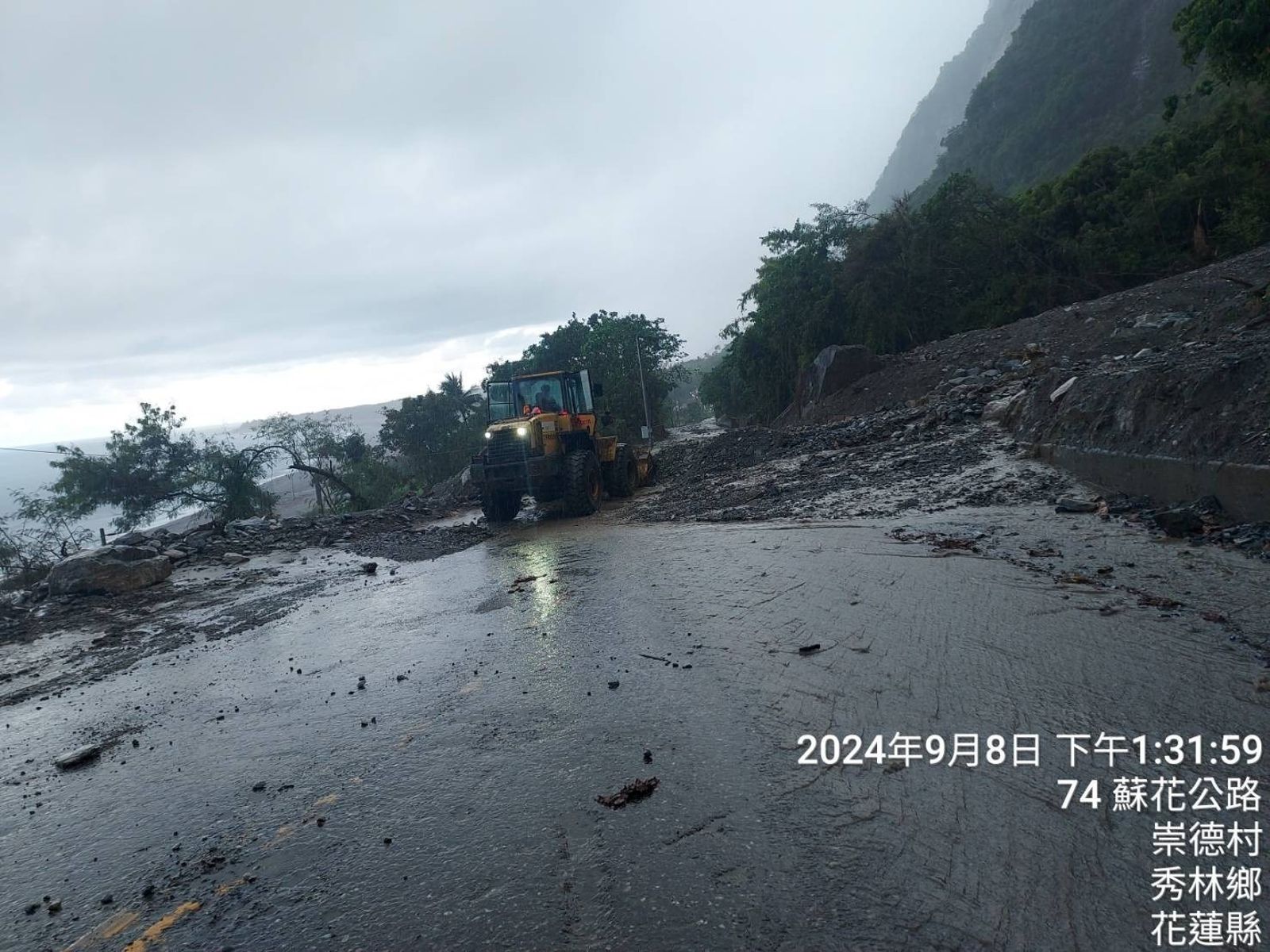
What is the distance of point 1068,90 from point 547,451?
60.6 meters

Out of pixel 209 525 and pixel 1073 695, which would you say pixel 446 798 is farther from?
pixel 209 525

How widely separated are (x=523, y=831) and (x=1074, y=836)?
2034 mm

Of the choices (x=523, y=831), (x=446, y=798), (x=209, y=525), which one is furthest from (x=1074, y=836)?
(x=209, y=525)

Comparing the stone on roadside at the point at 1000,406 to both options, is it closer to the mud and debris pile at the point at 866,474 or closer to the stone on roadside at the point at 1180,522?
the mud and debris pile at the point at 866,474

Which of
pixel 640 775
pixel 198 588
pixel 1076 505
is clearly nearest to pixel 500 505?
pixel 198 588

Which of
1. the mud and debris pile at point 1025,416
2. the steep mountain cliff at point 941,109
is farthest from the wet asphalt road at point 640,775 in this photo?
the steep mountain cliff at point 941,109

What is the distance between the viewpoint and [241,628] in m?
7.52

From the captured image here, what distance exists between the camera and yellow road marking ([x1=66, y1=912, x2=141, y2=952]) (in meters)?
2.55

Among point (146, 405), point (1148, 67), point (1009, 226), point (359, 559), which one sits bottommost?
point (359, 559)

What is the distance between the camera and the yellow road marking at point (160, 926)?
2490 mm

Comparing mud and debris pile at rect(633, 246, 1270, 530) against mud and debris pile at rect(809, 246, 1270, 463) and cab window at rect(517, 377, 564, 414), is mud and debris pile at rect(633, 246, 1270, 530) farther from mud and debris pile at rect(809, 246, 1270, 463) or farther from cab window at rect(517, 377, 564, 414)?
cab window at rect(517, 377, 564, 414)

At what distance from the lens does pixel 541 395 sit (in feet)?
45.6

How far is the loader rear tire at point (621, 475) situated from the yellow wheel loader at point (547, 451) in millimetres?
17

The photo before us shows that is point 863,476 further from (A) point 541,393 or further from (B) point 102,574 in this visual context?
(B) point 102,574
